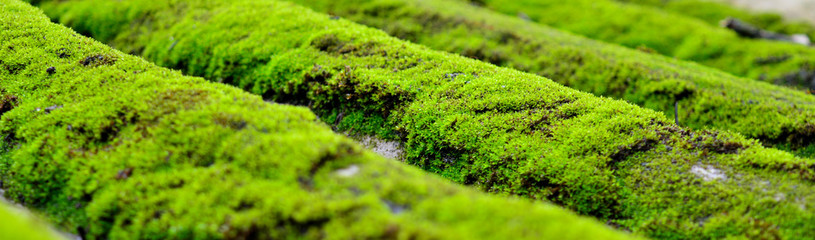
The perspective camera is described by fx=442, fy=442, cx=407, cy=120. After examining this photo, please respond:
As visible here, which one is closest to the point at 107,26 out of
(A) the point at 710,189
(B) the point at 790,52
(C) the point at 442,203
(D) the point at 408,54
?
(D) the point at 408,54

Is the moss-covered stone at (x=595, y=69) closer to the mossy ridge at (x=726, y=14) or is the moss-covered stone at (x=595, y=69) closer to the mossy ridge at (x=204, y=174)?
the mossy ridge at (x=204, y=174)

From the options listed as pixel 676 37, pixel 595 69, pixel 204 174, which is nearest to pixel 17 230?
pixel 204 174

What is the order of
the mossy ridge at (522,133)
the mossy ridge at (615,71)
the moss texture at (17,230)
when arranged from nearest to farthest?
the moss texture at (17,230) < the mossy ridge at (522,133) < the mossy ridge at (615,71)

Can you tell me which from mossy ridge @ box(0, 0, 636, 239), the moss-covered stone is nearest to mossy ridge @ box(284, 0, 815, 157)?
the moss-covered stone

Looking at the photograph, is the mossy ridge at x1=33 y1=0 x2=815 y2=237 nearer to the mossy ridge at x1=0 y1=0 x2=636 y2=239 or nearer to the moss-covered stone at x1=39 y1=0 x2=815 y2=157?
the moss-covered stone at x1=39 y1=0 x2=815 y2=157

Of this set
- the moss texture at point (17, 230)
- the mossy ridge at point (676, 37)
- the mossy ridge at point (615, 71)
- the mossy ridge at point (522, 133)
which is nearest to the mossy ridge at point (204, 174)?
the moss texture at point (17, 230)

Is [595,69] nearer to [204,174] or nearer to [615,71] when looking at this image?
[615,71]
